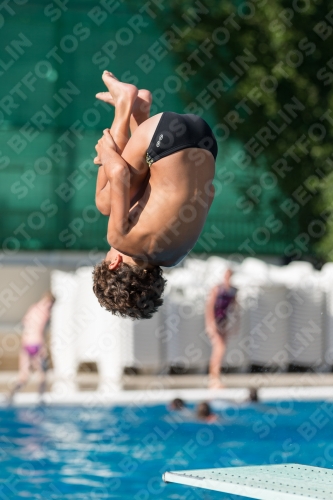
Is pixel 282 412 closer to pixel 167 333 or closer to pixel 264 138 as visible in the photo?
pixel 167 333

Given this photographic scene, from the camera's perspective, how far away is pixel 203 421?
10.2 meters

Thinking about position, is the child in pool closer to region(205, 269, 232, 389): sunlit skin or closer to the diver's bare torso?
the diver's bare torso

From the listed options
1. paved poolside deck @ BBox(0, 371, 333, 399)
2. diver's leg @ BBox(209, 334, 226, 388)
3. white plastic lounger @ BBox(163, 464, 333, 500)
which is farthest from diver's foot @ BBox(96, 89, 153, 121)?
diver's leg @ BBox(209, 334, 226, 388)

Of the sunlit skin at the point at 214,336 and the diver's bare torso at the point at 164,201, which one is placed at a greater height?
the diver's bare torso at the point at 164,201

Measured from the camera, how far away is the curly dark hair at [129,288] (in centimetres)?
498

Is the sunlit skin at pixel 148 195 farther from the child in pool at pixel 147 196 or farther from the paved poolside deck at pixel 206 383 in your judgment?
the paved poolside deck at pixel 206 383

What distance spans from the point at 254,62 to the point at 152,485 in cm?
987

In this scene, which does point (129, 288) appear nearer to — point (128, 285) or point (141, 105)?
point (128, 285)

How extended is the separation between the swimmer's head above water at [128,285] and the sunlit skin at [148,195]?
0.01 m

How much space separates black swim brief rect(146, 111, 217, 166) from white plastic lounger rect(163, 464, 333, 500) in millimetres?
2066

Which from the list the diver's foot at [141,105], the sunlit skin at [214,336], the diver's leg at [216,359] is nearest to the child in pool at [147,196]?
the diver's foot at [141,105]

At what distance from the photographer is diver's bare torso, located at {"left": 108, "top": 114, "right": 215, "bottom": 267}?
15.8 ft

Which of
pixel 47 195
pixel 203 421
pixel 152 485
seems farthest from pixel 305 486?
pixel 47 195

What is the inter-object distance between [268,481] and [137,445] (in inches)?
153
